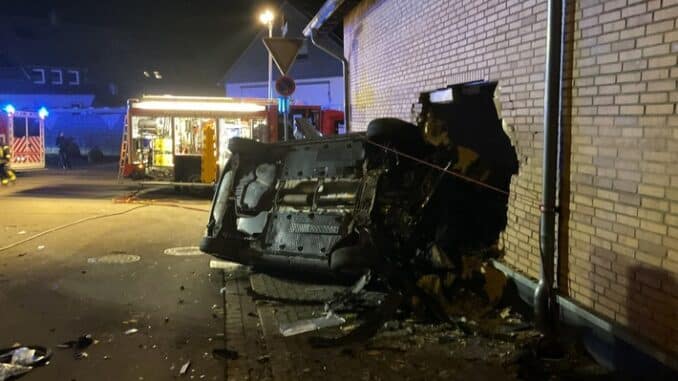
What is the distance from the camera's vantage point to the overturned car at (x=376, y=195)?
6551 millimetres

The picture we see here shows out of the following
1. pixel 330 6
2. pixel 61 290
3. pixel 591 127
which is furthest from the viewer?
pixel 330 6

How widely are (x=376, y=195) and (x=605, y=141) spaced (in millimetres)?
2785

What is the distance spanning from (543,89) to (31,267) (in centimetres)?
720

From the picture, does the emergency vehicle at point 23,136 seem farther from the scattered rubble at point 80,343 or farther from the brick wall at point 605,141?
the brick wall at point 605,141

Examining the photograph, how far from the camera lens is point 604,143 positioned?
4539mm

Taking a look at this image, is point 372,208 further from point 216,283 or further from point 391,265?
point 216,283

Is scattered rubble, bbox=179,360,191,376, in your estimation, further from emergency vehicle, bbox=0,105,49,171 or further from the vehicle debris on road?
emergency vehicle, bbox=0,105,49,171

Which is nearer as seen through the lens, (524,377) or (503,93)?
(524,377)

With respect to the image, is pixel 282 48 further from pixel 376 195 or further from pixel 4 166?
pixel 4 166

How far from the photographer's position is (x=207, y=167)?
1650cm

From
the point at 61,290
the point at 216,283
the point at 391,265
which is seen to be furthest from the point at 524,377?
the point at 61,290

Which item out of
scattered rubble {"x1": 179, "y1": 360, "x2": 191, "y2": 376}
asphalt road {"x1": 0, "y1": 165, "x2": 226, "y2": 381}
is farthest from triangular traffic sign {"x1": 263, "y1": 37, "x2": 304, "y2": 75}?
scattered rubble {"x1": 179, "y1": 360, "x2": 191, "y2": 376}

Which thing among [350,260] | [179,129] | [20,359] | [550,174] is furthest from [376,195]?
[179,129]

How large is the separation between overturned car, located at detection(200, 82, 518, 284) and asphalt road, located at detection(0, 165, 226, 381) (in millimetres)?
1020
